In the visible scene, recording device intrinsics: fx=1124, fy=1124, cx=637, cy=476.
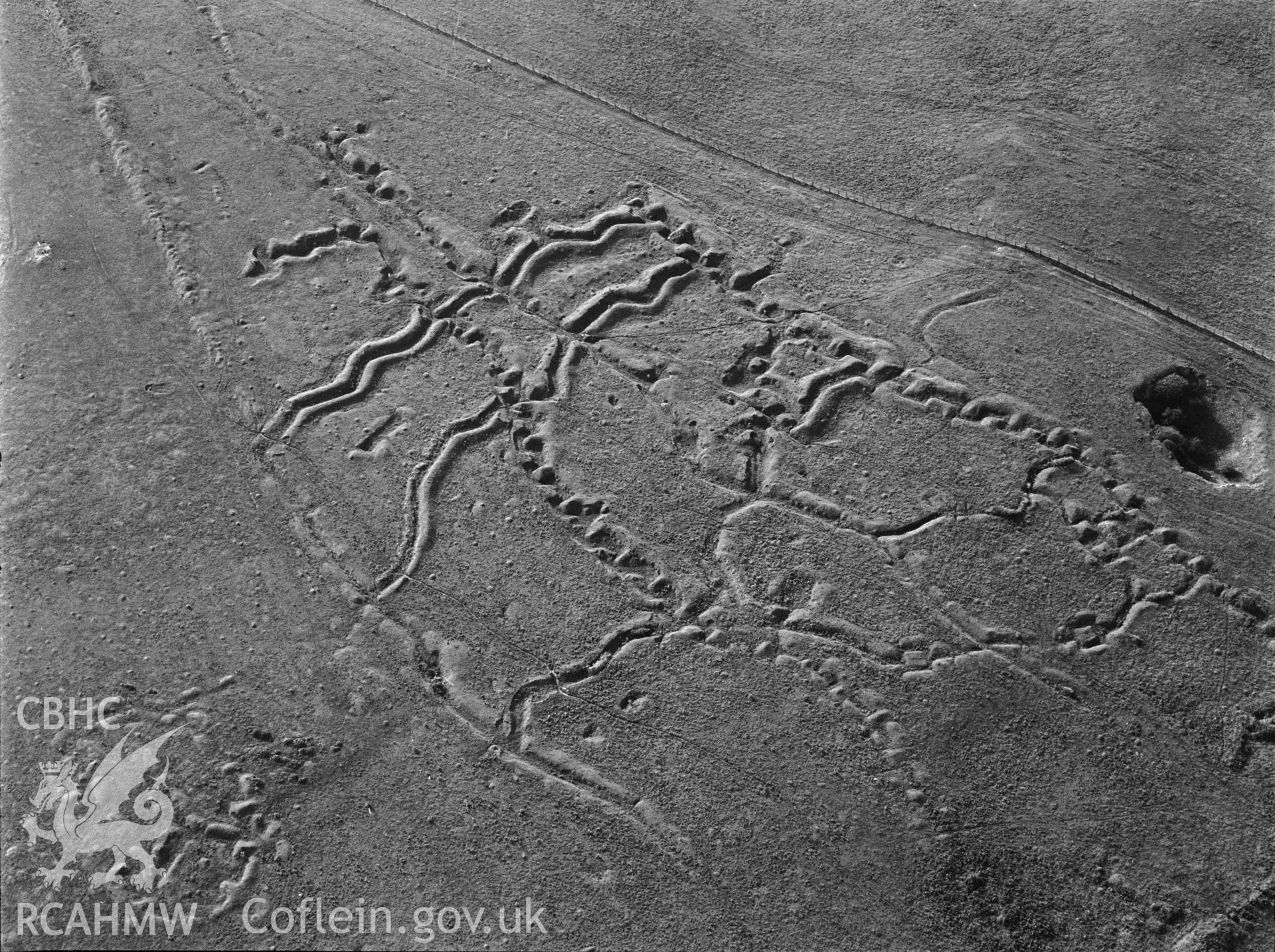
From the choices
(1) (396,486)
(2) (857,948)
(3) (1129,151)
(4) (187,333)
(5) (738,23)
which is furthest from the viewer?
(5) (738,23)

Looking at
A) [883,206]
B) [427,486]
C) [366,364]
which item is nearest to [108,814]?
[427,486]

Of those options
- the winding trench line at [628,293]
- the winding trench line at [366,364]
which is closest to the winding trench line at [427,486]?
the winding trench line at [366,364]

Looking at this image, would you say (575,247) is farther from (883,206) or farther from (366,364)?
(883,206)

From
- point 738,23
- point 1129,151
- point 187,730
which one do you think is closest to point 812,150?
point 738,23

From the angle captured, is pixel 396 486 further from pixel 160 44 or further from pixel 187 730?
pixel 160 44

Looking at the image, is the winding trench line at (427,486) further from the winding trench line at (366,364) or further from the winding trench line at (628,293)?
the winding trench line at (628,293)
